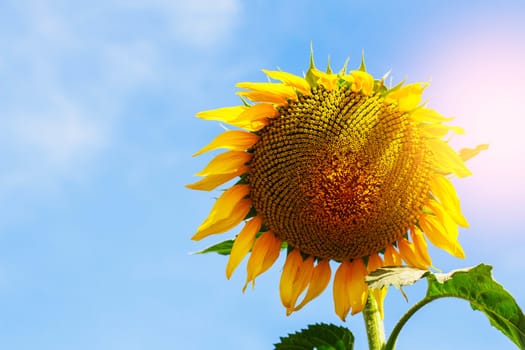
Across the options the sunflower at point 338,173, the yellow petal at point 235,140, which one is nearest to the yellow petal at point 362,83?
the sunflower at point 338,173

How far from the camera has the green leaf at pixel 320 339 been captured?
192 inches

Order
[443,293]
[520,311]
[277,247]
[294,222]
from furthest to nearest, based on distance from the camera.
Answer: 1. [277,247]
2. [294,222]
3. [443,293]
4. [520,311]

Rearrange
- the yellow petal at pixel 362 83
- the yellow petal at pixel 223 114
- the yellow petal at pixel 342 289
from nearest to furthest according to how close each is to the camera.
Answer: the yellow petal at pixel 362 83
the yellow petal at pixel 223 114
the yellow petal at pixel 342 289

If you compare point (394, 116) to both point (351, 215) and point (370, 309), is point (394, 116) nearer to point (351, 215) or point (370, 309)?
point (351, 215)

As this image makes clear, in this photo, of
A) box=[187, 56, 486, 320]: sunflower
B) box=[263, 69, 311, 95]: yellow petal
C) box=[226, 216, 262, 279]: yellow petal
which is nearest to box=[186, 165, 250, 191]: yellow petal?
box=[187, 56, 486, 320]: sunflower

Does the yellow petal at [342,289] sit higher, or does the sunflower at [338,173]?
the sunflower at [338,173]

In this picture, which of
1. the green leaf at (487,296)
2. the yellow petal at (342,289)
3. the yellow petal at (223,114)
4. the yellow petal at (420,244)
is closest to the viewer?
the green leaf at (487,296)

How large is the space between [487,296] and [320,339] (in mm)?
1287

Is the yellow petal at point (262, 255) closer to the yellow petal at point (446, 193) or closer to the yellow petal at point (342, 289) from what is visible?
the yellow petal at point (342, 289)

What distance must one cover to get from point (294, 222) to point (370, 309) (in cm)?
93

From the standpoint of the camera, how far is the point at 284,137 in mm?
Result: 4664

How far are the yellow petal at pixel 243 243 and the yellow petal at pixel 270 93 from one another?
2.96 ft

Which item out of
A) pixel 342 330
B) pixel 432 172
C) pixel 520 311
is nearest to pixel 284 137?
pixel 432 172

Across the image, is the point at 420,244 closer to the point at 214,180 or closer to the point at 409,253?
the point at 409,253
